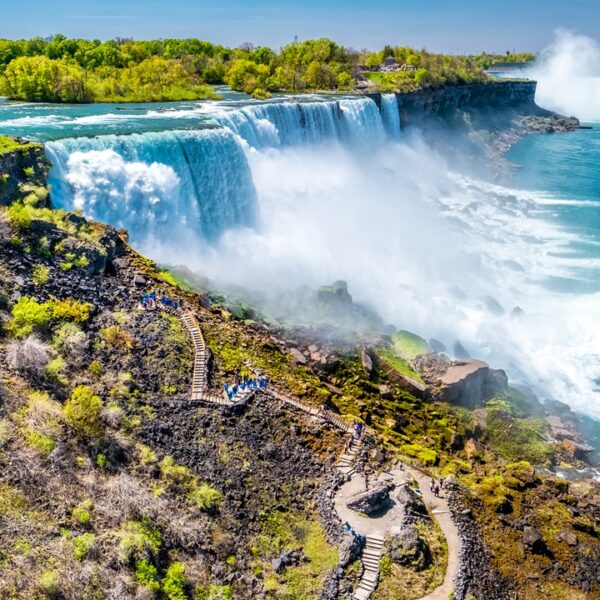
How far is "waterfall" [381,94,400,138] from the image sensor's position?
69.4 metres

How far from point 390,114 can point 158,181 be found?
1703 inches

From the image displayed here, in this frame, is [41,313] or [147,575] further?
[41,313]

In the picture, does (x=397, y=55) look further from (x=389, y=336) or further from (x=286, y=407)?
(x=286, y=407)

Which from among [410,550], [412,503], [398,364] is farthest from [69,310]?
[398,364]

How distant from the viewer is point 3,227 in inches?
943

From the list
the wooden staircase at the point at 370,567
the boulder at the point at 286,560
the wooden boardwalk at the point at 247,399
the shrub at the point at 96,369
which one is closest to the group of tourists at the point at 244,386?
the wooden boardwalk at the point at 247,399

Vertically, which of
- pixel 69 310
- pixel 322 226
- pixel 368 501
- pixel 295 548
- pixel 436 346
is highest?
pixel 69 310

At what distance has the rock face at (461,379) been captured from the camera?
92.0 ft

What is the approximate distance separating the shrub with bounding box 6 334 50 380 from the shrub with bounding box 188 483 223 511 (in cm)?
662

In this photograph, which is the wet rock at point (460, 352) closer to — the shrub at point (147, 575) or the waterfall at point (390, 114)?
the shrub at point (147, 575)

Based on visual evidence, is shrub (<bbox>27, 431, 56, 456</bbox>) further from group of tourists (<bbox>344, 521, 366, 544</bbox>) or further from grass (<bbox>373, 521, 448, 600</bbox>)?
grass (<bbox>373, 521, 448, 600</bbox>)


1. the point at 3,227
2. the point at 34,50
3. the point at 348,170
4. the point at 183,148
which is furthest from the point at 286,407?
the point at 34,50

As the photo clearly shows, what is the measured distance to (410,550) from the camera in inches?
717

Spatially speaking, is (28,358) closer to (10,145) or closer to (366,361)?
(10,145)
